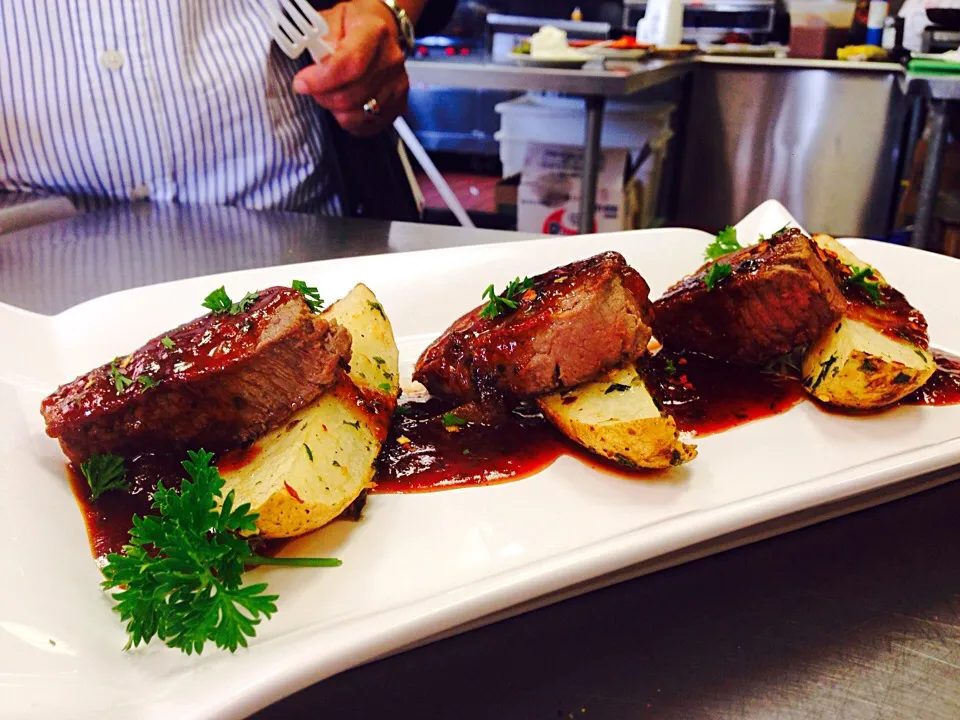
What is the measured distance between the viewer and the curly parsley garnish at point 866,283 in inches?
70.0

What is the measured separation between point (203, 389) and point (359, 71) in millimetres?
2039

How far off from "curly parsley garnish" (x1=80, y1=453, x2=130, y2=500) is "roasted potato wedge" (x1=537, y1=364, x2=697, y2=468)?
30.9 inches

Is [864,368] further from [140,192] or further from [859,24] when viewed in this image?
[859,24]

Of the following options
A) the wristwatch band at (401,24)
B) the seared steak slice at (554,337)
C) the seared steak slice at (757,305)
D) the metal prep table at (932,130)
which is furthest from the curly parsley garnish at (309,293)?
the metal prep table at (932,130)

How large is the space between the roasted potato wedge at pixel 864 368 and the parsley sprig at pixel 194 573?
3.56 ft

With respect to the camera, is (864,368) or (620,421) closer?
(620,421)

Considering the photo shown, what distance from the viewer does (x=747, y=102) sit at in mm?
7023

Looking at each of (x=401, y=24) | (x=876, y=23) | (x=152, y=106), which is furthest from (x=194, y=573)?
(x=876, y=23)

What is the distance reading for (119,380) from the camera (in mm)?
1314

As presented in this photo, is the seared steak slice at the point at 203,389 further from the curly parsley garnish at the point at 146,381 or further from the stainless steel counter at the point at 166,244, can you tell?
the stainless steel counter at the point at 166,244

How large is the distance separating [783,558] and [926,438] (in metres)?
0.46

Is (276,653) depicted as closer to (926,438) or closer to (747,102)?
(926,438)

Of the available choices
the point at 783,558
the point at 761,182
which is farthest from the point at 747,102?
the point at 783,558

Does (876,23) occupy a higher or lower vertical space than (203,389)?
higher
